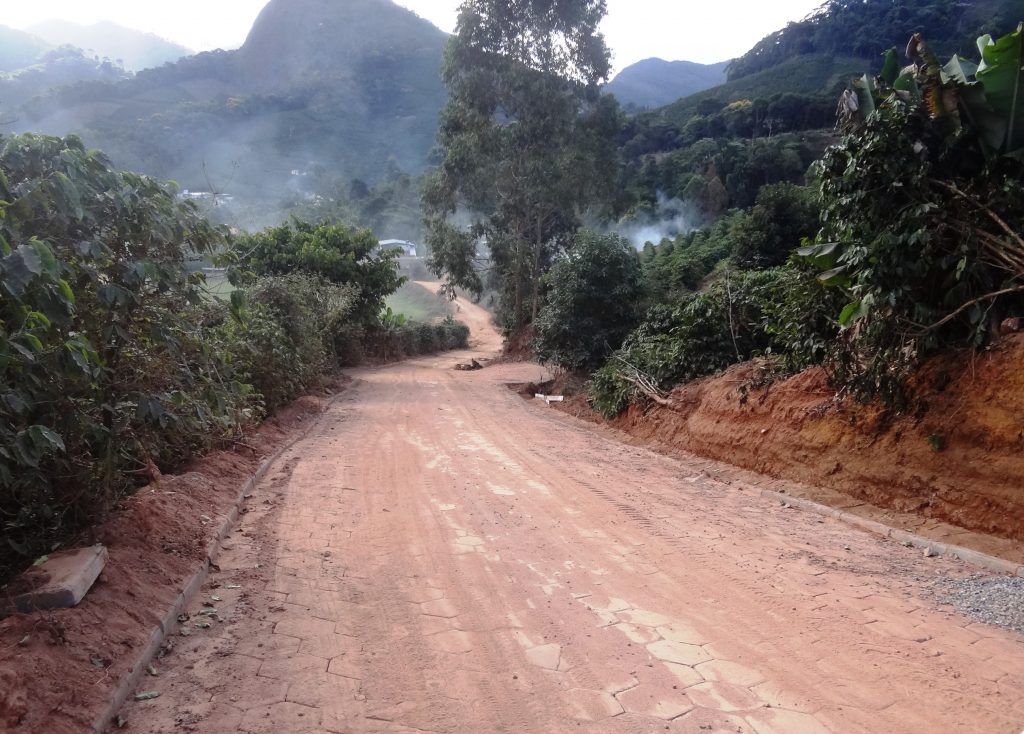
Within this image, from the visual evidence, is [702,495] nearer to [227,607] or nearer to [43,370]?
[227,607]

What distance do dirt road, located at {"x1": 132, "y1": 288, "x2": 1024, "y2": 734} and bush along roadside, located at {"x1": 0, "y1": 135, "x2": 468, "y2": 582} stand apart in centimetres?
126

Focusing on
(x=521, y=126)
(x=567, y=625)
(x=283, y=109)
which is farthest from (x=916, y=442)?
(x=283, y=109)

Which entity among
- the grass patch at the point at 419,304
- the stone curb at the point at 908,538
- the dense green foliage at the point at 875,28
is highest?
the dense green foliage at the point at 875,28

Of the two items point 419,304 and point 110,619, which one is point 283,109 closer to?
point 419,304

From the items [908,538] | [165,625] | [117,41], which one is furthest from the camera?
[117,41]

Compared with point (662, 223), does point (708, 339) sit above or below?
below

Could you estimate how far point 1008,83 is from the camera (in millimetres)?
6043

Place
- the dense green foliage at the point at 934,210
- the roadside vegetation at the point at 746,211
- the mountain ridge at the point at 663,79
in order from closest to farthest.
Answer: the dense green foliage at the point at 934,210, the roadside vegetation at the point at 746,211, the mountain ridge at the point at 663,79

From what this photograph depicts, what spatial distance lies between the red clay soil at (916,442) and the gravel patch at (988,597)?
0.85m

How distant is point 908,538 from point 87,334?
674 cm

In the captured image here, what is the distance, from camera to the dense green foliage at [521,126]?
27.0 metres

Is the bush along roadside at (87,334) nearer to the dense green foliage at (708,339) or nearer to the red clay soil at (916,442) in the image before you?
the red clay soil at (916,442)

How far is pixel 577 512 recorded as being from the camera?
661 cm

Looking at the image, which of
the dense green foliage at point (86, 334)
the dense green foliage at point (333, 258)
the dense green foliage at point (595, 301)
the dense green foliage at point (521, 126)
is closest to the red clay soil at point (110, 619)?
the dense green foliage at point (86, 334)
